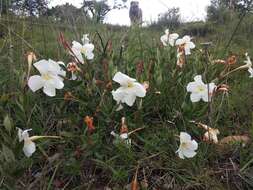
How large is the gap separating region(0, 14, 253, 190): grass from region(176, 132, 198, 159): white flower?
7 cm

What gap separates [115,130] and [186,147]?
40 centimetres

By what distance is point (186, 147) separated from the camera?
184 cm

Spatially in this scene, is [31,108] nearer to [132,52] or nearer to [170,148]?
[170,148]

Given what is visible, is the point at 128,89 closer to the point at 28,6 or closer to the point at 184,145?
the point at 184,145

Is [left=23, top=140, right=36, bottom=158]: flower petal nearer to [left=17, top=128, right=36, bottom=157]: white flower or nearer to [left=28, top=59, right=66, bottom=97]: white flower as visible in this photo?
[left=17, top=128, right=36, bottom=157]: white flower

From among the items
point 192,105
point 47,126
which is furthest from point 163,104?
point 47,126

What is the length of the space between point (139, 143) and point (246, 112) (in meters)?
0.73

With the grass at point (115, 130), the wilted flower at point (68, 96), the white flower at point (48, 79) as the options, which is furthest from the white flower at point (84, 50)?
the white flower at point (48, 79)

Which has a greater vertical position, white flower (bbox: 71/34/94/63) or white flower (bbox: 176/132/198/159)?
white flower (bbox: 71/34/94/63)

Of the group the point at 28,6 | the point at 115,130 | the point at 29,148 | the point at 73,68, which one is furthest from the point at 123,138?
the point at 28,6

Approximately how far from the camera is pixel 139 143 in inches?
81.4

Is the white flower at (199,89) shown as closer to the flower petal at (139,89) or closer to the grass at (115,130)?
the grass at (115,130)

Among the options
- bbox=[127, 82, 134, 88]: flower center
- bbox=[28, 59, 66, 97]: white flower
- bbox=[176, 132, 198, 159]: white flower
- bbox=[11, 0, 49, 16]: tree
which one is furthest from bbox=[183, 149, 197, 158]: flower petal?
bbox=[11, 0, 49, 16]: tree

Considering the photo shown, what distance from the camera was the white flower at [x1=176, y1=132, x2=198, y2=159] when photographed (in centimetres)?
182
